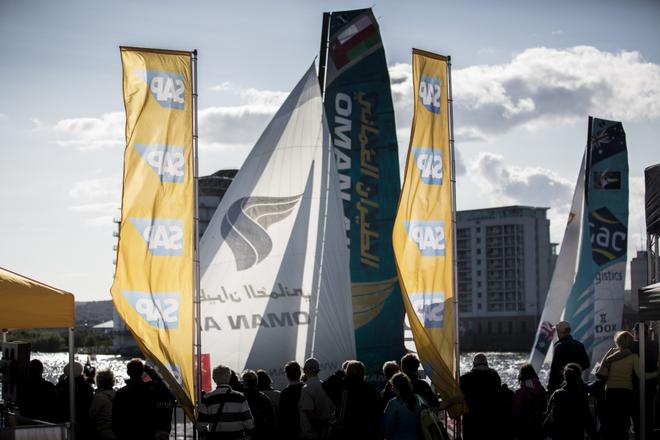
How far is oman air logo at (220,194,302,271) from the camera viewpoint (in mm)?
21125

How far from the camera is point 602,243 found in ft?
98.6

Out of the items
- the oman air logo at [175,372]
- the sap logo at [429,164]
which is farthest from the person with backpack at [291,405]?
the sap logo at [429,164]

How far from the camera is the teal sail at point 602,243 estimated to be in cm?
2986

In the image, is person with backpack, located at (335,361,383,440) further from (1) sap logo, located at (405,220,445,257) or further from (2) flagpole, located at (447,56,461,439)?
(1) sap logo, located at (405,220,445,257)

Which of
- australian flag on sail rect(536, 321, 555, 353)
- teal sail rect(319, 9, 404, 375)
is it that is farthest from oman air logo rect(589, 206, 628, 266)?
teal sail rect(319, 9, 404, 375)

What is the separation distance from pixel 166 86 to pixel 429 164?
→ 4380 mm

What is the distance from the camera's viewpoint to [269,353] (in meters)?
20.5

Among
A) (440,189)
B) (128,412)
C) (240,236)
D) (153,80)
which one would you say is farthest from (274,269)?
(128,412)

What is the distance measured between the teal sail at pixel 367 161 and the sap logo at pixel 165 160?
9.12 metres

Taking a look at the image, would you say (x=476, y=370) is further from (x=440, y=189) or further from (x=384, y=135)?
(x=384, y=135)

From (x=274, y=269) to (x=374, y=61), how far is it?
21.1 feet

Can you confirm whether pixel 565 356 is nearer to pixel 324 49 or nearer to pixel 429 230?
pixel 429 230

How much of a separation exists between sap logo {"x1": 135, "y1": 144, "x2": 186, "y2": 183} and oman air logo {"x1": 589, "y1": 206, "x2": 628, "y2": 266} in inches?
646

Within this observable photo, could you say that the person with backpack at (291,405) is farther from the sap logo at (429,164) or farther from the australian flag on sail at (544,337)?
the australian flag on sail at (544,337)
